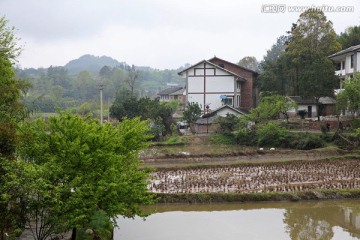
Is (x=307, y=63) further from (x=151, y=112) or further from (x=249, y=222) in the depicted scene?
(x=249, y=222)

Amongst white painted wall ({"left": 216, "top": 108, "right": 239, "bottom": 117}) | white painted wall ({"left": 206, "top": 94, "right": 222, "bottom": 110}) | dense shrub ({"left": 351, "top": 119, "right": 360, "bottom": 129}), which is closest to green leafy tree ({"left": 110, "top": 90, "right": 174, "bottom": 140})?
white painted wall ({"left": 206, "top": 94, "right": 222, "bottom": 110})

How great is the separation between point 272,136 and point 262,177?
12554mm

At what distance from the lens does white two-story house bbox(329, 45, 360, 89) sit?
131 ft

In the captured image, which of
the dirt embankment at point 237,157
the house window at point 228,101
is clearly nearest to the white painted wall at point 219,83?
the house window at point 228,101

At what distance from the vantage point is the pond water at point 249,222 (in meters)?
16.9

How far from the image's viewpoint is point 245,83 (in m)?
51.9

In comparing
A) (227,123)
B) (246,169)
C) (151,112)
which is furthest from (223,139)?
(246,169)

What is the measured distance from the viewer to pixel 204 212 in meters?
20.5

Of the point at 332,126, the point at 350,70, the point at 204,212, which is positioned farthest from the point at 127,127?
the point at 350,70

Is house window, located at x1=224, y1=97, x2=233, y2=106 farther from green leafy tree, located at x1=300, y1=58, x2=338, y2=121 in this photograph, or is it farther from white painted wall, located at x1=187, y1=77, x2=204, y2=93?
green leafy tree, located at x1=300, y1=58, x2=338, y2=121

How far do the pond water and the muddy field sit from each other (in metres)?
2.33

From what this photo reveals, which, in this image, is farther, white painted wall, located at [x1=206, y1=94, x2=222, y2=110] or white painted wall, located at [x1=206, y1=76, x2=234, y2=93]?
white painted wall, located at [x1=206, y1=94, x2=222, y2=110]

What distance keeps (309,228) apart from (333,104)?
29701 mm

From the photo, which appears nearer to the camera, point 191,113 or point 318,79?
point 318,79
